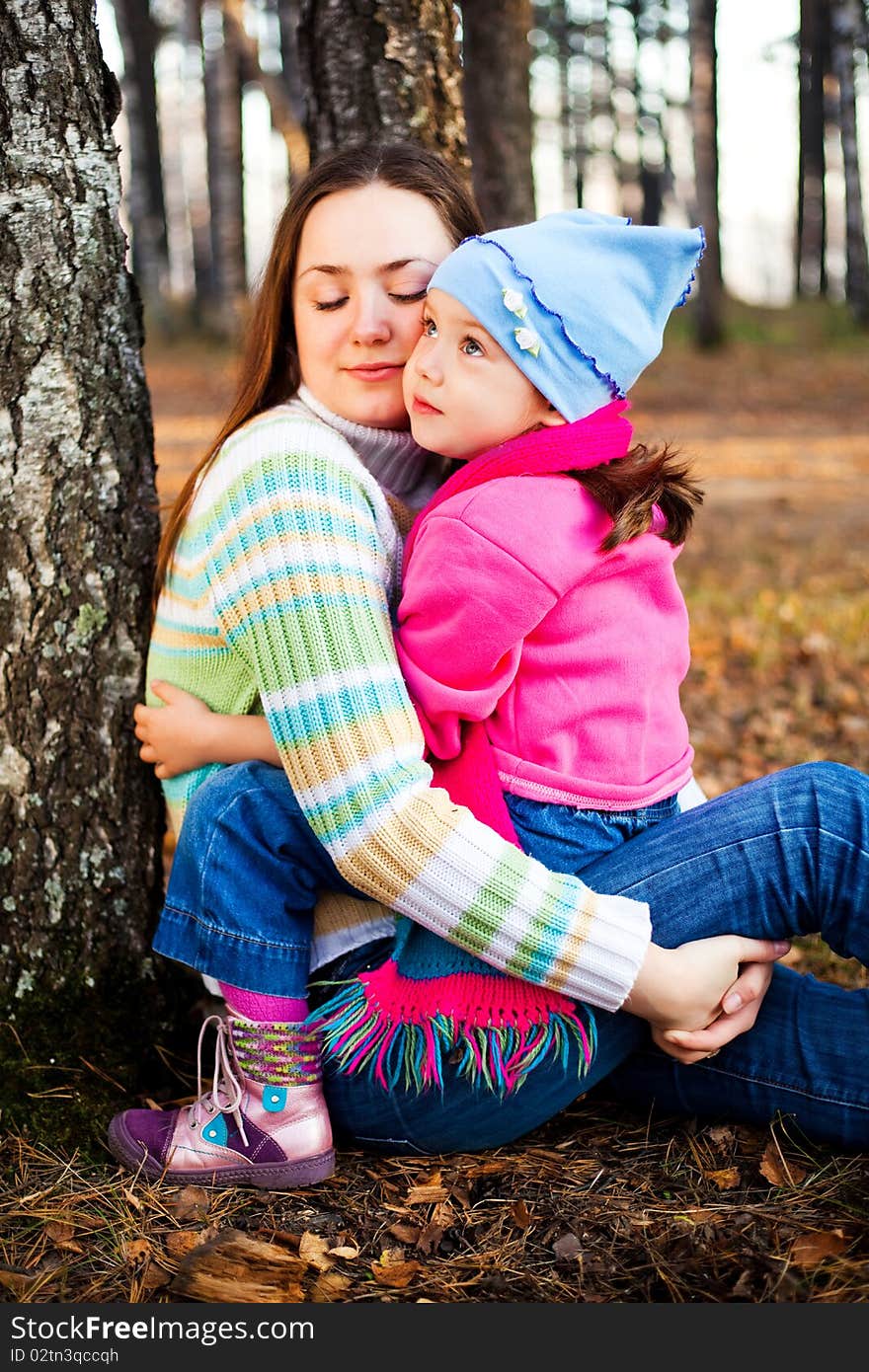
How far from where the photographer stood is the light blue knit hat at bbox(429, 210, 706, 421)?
2053 millimetres

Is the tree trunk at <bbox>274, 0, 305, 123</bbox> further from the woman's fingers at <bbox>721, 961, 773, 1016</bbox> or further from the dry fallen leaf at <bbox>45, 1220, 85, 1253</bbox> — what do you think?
the dry fallen leaf at <bbox>45, 1220, 85, 1253</bbox>

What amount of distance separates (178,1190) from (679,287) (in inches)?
71.9

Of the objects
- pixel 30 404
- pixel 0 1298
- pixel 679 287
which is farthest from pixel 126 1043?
pixel 679 287

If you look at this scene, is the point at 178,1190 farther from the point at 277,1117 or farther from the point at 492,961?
the point at 492,961

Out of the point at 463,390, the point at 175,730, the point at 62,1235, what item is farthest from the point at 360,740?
the point at 62,1235

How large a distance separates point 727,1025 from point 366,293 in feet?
4.88

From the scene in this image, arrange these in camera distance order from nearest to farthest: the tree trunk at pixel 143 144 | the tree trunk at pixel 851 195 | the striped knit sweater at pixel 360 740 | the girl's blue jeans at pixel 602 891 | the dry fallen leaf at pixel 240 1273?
1. the dry fallen leaf at pixel 240 1273
2. the striped knit sweater at pixel 360 740
3. the girl's blue jeans at pixel 602 891
4. the tree trunk at pixel 851 195
5. the tree trunk at pixel 143 144

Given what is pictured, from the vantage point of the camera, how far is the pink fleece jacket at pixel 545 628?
1967 millimetres

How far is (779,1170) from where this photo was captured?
2174 millimetres

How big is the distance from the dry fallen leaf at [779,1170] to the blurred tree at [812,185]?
1847cm

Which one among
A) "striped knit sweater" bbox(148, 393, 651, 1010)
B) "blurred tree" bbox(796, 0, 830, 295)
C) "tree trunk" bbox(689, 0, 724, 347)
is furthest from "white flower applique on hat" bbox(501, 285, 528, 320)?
"blurred tree" bbox(796, 0, 830, 295)

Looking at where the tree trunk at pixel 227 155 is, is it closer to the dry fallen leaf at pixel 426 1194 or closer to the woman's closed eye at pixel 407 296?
the woman's closed eye at pixel 407 296

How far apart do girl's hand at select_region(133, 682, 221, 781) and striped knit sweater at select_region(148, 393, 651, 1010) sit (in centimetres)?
20

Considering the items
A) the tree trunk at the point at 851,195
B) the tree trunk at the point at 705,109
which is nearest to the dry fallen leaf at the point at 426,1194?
the tree trunk at the point at 705,109
